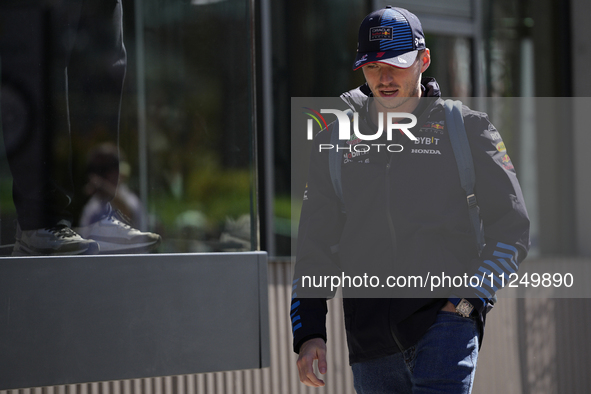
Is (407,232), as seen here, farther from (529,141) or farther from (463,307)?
(529,141)

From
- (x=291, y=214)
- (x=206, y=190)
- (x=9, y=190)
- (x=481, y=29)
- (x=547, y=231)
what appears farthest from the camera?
(x=547, y=231)

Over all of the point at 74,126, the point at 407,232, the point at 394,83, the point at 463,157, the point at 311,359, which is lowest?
the point at 311,359

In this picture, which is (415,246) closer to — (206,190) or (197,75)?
(206,190)

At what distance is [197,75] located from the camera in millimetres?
2965

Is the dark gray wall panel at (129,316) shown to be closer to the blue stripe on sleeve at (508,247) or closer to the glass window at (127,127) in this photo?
the glass window at (127,127)

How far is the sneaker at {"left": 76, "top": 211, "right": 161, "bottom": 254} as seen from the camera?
8.71ft

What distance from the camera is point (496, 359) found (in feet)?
19.6

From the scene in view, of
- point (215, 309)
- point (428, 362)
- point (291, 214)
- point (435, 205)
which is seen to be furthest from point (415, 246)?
point (291, 214)

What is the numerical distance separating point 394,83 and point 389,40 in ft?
0.46

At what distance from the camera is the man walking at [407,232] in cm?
219

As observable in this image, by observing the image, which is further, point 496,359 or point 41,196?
point 496,359

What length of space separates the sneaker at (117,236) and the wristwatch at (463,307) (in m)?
1.22

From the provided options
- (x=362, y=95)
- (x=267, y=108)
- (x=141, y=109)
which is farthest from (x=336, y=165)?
(x=267, y=108)

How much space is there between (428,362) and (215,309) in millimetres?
894
